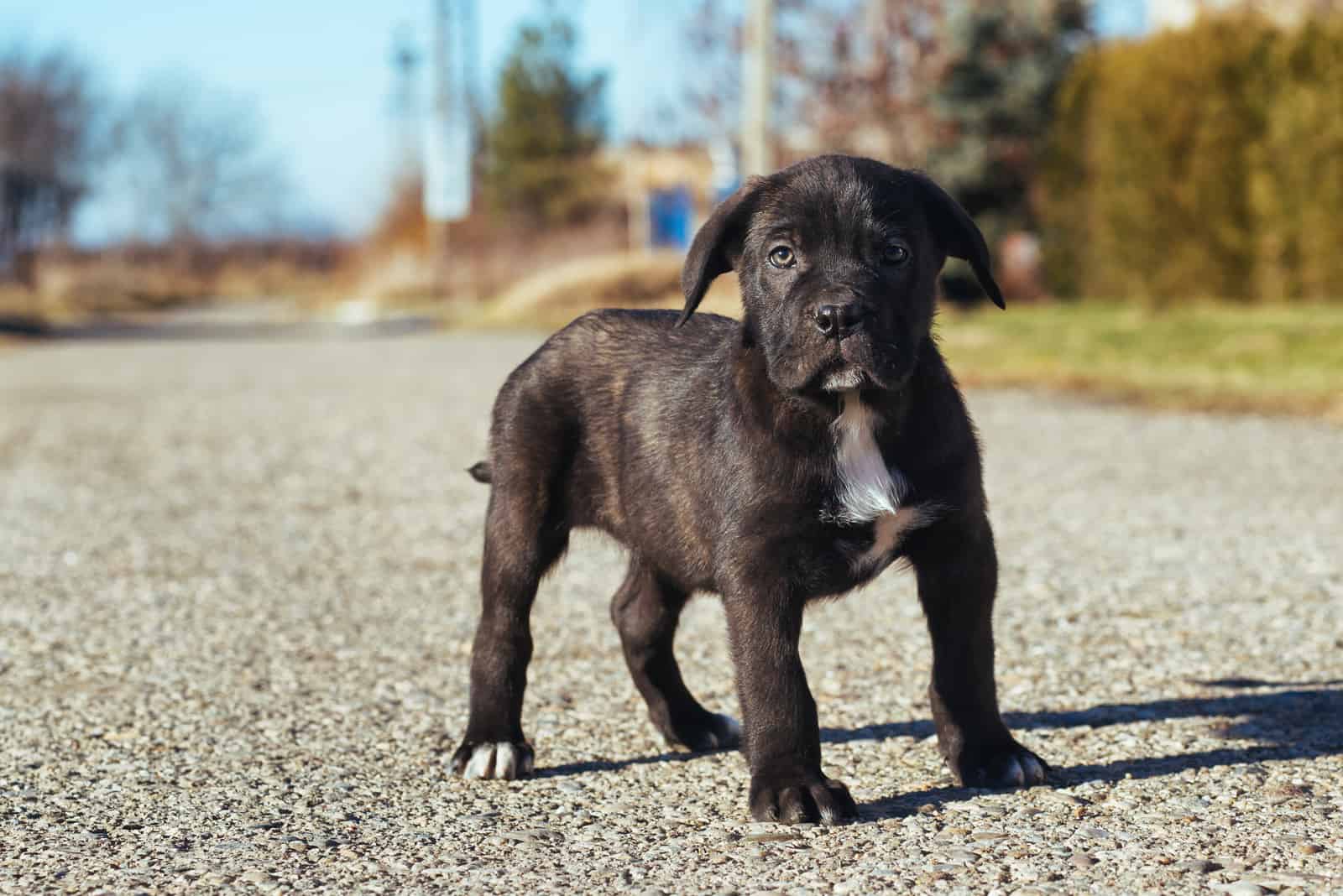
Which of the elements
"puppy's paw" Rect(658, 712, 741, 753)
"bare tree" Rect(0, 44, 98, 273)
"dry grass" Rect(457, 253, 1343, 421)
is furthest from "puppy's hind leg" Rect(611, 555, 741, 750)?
"bare tree" Rect(0, 44, 98, 273)

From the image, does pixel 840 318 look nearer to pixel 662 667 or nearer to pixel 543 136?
pixel 662 667

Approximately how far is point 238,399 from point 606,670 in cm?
1084

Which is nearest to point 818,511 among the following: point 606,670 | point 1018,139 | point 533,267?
point 606,670

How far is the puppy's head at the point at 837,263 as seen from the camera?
11.0 ft

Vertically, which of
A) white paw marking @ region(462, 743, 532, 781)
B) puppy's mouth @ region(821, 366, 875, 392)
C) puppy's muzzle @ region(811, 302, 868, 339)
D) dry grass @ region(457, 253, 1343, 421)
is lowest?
dry grass @ region(457, 253, 1343, 421)

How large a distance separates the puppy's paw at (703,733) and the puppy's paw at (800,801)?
27.5 inches

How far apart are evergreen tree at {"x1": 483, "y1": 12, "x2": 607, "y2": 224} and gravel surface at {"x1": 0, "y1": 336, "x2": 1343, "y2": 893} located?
4684 centimetres

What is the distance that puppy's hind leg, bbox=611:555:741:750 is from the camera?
4.17 m

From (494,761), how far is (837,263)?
4.82 ft

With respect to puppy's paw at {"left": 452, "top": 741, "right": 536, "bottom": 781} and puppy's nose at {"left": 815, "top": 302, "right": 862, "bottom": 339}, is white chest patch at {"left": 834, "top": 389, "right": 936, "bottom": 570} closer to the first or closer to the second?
puppy's nose at {"left": 815, "top": 302, "right": 862, "bottom": 339}

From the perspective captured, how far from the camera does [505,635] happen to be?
13.0 ft

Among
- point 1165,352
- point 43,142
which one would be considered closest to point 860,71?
point 1165,352

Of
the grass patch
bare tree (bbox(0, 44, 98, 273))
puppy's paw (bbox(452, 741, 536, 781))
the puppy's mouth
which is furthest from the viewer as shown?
bare tree (bbox(0, 44, 98, 273))

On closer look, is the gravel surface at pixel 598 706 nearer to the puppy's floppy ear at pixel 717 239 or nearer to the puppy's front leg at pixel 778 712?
the puppy's front leg at pixel 778 712
